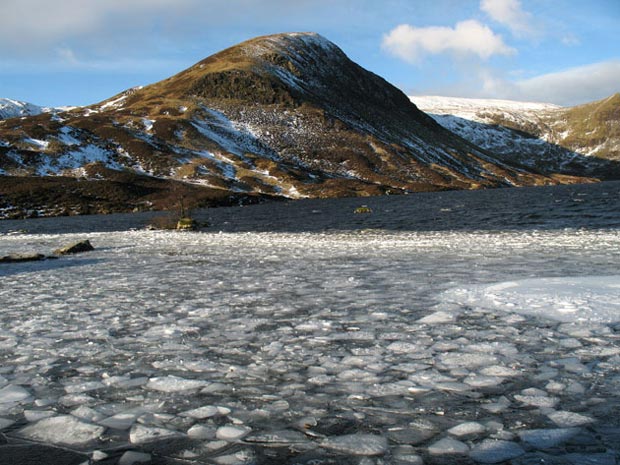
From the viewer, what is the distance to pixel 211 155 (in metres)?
144

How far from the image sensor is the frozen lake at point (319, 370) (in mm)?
4805

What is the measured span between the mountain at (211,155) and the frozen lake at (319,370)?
80.0 m

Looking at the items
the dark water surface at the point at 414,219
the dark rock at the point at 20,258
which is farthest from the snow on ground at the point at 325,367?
the dark water surface at the point at 414,219

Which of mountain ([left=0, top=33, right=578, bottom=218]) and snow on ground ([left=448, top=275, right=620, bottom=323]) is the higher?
mountain ([left=0, top=33, right=578, bottom=218])

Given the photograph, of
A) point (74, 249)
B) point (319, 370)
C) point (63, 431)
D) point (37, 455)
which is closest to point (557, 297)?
point (319, 370)

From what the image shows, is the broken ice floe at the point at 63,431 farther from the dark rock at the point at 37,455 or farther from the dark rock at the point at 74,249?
the dark rock at the point at 74,249

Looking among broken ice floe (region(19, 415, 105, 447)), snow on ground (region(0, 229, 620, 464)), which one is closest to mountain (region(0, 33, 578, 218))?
snow on ground (region(0, 229, 620, 464))

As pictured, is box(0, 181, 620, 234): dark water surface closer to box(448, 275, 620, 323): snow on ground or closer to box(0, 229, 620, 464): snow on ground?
box(448, 275, 620, 323): snow on ground

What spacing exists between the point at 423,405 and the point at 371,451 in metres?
1.25

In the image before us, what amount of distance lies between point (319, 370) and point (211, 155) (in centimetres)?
14271

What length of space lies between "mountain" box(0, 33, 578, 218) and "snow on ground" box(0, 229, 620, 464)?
79648 millimetres

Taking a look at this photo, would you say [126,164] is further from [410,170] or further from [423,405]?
[423,405]

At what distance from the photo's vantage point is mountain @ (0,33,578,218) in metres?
107

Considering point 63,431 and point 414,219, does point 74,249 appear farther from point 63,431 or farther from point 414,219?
point 414,219
